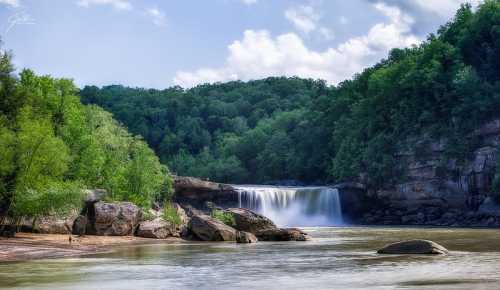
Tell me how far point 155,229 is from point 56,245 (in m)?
12.4

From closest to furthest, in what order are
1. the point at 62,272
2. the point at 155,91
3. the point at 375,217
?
the point at 62,272
the point at 375,217
the point at 155,91

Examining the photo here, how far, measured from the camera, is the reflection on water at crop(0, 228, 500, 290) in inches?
980

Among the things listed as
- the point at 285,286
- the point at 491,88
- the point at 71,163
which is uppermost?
the point at 491,88

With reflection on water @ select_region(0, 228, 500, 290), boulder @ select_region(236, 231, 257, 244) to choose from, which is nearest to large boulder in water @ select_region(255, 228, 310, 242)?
boulder @ select_region(236, 231, 257, 244)

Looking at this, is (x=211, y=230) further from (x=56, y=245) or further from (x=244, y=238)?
(x=56, y=245)

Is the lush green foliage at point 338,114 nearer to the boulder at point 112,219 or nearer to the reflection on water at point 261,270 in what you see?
the boulder at point 112,219

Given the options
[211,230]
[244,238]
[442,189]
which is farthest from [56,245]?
[442,189]

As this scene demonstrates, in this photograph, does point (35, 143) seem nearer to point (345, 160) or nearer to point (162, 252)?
point (162, 252)

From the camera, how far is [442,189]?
84625 millimetres

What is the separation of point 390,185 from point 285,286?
222ft

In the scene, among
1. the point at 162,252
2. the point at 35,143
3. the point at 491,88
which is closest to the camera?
the point at 162,252

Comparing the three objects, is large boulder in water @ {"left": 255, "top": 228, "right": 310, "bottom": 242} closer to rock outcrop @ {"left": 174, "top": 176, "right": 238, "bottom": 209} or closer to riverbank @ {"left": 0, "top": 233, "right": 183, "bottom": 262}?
riverbank @ {"left": 0, "top": 233, "right": 183, "bottom": 262}

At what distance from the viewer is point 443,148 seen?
284 feet

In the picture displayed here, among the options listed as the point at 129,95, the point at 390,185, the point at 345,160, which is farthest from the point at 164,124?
the point at 390,185
